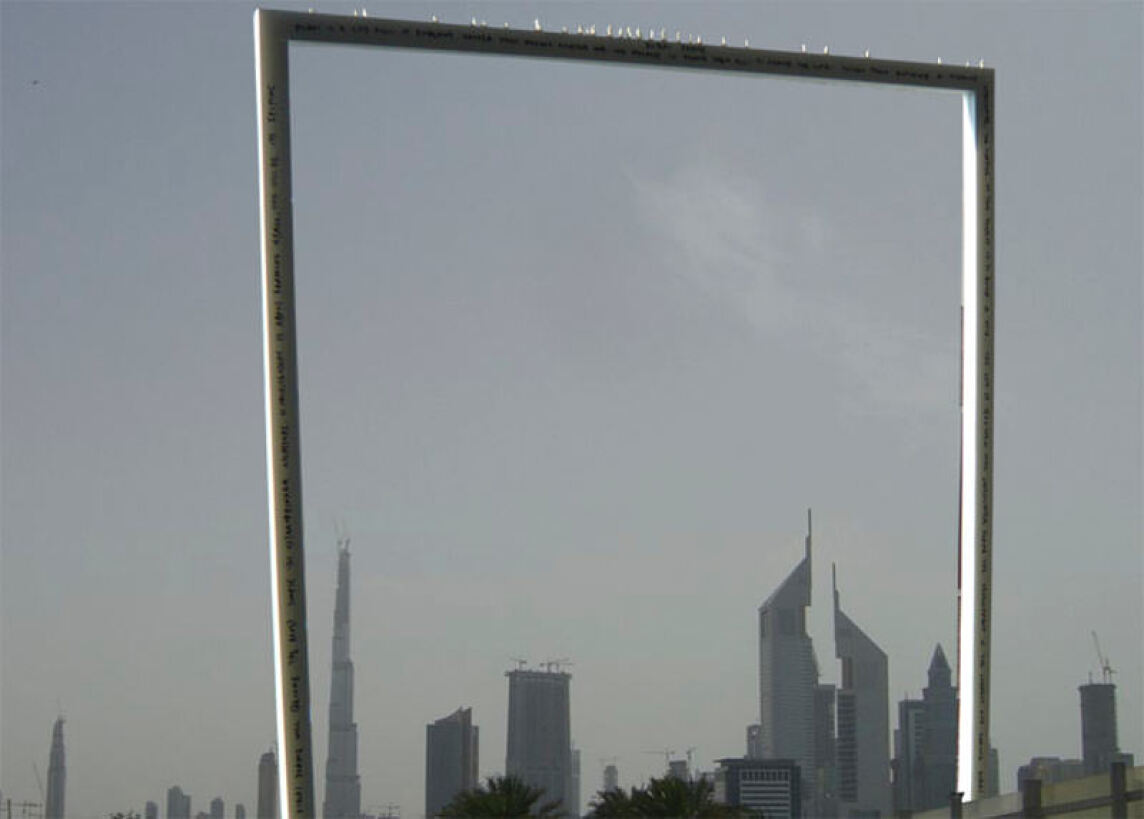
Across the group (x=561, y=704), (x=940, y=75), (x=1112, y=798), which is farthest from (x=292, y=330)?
(x=561, y=704)

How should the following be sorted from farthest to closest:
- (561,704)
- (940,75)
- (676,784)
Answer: (561,704), (676,784), (940,75)

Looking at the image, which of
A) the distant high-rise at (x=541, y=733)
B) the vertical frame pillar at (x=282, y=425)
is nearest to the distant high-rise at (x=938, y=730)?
the distant high-rise at (x=541, y=733)

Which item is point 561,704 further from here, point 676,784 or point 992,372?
point 992,372

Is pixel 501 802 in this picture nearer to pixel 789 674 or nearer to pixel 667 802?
pixel 667 802

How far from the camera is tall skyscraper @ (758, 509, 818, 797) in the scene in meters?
50.6

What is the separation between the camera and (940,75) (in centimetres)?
2588

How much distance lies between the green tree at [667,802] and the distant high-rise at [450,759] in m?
2.84

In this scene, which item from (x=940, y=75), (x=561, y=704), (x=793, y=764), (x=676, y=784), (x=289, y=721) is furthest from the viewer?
(x=793, y=764)

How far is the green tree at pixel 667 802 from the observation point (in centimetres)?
4259

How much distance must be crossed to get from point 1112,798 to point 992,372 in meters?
9.00

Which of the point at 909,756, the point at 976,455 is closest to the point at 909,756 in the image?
the point at 909,756

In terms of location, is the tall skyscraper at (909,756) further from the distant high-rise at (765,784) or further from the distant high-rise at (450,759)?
the distant high-rise at (450,759)

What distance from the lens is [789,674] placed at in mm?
52469

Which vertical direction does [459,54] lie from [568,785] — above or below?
above
